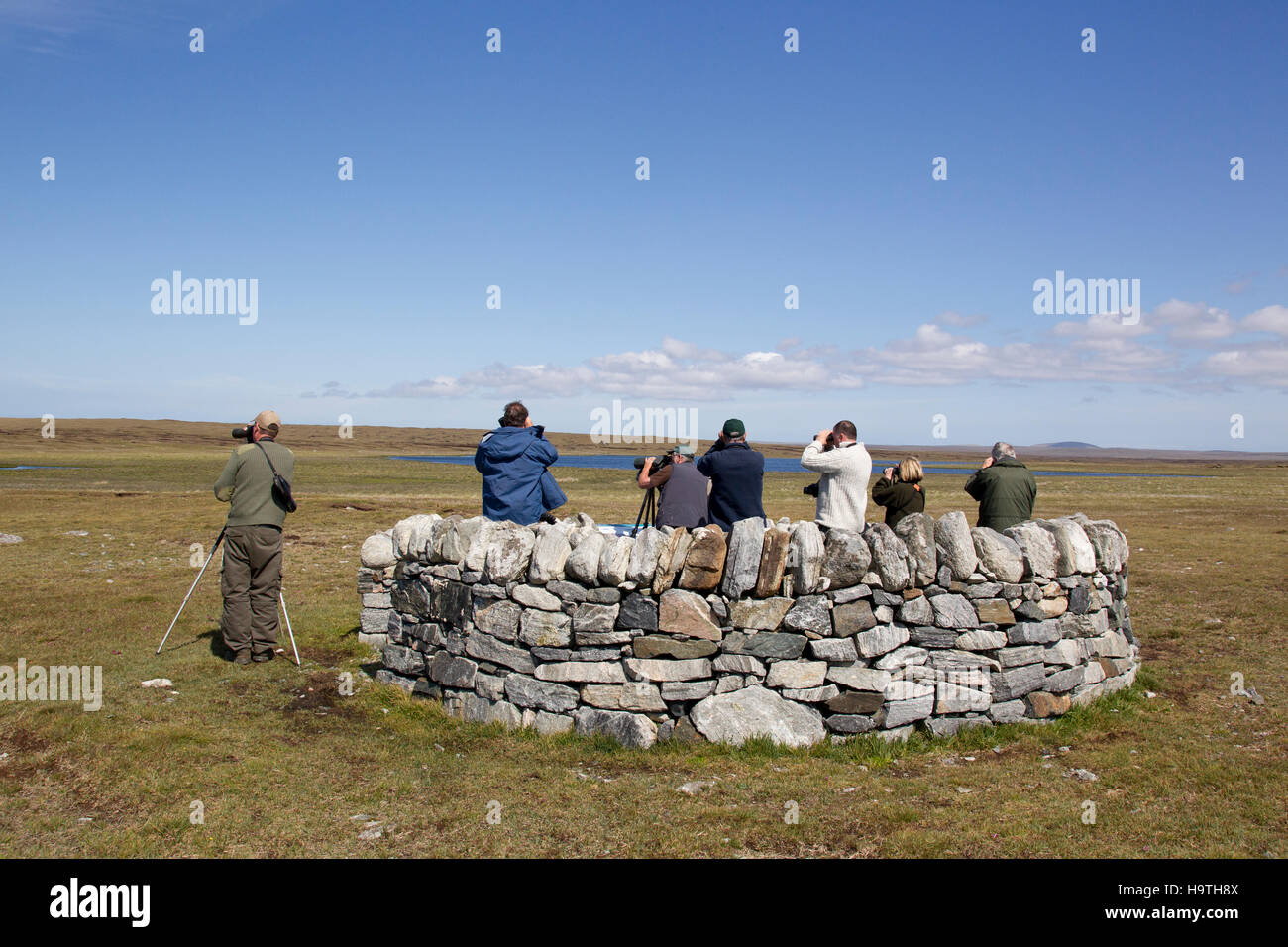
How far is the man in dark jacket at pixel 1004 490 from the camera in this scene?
31.4 ft

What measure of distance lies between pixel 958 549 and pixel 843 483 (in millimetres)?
1276

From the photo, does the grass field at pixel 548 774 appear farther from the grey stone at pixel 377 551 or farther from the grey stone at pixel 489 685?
the grey stone at pixel 377 551

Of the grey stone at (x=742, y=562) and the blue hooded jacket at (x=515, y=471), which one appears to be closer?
the grey stone at (x=742, y=562)

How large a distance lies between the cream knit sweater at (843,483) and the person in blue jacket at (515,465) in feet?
9.79

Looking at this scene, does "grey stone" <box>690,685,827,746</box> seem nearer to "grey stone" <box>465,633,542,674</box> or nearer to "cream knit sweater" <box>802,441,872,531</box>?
"grey stone" <box>465,633,542,674</box>

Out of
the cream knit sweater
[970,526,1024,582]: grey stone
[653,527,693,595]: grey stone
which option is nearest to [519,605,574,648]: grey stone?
[653,527,693,595]: grey stone

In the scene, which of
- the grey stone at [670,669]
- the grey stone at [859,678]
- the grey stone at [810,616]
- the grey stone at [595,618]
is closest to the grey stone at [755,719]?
the grey stone at [670,669]

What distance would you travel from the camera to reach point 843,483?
8.27 metres

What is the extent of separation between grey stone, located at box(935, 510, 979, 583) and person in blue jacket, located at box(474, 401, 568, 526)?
414 cm

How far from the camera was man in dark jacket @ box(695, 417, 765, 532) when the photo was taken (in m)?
8.67
